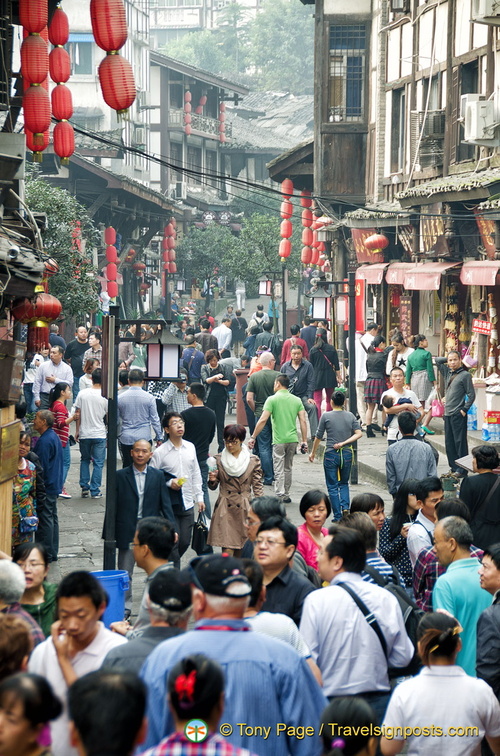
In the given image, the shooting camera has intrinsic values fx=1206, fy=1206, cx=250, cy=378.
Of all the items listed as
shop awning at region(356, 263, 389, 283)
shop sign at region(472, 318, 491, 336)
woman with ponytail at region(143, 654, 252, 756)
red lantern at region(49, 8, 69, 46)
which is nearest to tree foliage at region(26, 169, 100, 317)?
red lantern at region(49, 8, 69, 46)

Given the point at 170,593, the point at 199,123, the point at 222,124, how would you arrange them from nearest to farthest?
the point at 170,593, the point at 199,123, the point at 222,124

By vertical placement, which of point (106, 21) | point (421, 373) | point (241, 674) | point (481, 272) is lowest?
point (241, 674)

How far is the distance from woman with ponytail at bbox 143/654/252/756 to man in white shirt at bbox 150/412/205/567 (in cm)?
671

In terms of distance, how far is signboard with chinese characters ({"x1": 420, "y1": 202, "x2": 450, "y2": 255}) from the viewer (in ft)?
74.1

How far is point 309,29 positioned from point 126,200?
52.2 m

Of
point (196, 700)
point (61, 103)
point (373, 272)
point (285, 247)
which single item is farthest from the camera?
point (285, 247)

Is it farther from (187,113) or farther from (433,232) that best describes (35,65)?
(187,113)

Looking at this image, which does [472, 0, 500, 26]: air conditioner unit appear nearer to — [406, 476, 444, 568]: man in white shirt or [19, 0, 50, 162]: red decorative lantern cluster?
[19, 0, 50, 162]: red decorative lantern cluster

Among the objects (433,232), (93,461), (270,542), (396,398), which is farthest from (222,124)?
(270,542)

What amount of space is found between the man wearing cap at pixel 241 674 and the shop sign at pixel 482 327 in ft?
52.7

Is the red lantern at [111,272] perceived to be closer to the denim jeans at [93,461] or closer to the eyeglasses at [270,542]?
the denim jeans at [93,461]

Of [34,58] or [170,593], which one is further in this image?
[34,58]

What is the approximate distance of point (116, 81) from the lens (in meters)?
14.0

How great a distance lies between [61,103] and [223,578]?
14.0 m
